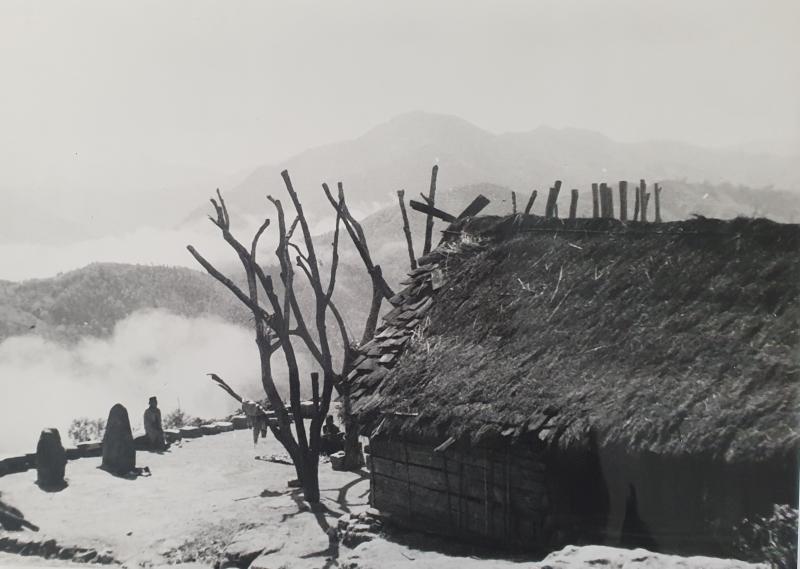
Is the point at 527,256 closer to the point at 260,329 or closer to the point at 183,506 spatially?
the point at 260,329

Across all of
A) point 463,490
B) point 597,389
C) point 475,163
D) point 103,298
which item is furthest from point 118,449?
point 475,163

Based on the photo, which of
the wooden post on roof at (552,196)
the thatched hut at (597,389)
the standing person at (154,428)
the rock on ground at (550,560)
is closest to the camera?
the rock on ground at (550,560)

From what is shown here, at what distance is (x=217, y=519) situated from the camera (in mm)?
11164

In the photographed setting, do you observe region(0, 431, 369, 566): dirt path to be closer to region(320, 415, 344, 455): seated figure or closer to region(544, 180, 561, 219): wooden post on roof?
region(320, 415, 344, 455): seated figure

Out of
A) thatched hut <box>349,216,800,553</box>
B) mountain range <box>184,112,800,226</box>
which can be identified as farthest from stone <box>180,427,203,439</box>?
thatched hut <box>349,216,800,553</box>

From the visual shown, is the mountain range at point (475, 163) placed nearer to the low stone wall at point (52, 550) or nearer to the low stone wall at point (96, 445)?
the low stone wall at point (96, 445)

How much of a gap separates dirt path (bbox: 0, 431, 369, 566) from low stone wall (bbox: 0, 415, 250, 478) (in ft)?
1.49

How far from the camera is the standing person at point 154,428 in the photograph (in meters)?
17.1

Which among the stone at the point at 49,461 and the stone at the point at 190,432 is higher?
the stone at the point at 49,461

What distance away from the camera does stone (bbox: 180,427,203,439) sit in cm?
1897

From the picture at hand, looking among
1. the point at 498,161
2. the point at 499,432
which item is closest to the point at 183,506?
the point at 499,432

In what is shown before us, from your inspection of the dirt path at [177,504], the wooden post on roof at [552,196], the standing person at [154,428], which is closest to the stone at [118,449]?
the dirt path at [177,504]

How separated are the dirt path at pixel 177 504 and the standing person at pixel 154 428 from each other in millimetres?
760

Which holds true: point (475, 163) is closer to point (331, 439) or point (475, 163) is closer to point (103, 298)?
point (103, 298)
